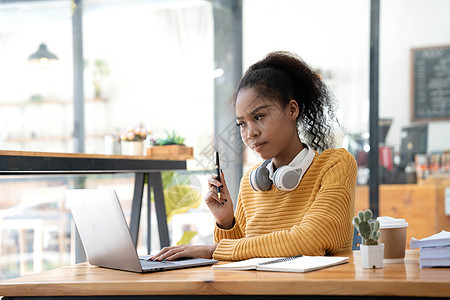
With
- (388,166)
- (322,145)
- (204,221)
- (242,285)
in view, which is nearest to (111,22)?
(204,221)

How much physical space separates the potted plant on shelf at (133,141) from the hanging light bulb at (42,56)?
4.69 feet

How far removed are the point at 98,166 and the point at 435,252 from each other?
6.83ft

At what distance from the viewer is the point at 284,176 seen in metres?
1.72

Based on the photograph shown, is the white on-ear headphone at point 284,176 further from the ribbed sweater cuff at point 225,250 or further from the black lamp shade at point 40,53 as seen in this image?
the black lamp shade at point 40,53

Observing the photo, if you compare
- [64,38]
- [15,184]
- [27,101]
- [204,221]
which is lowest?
[204,221]

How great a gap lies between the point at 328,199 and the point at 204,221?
3716 mm

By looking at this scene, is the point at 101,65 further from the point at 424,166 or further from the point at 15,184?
the point at 424,166

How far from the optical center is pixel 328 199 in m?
1.61

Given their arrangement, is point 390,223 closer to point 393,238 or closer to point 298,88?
point 393,238

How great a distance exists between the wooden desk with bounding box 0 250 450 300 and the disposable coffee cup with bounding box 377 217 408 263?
34 mm

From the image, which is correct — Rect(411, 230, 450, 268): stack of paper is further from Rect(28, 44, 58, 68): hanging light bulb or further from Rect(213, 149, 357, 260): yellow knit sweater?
Rect(28, 44, 58, 68): hanging light bulb

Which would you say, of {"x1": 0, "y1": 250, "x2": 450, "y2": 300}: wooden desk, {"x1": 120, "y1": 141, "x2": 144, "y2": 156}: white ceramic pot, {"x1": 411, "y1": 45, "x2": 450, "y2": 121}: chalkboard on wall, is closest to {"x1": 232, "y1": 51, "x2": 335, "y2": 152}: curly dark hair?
{"x1": 0, "y1": 250, "x2": 450, "y2": 300}: wooden desk

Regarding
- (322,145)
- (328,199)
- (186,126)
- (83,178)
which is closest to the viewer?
(328,199)

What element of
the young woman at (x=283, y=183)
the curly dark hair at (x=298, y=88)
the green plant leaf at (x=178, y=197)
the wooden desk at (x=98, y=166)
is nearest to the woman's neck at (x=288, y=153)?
the young woman at (x=283, y=183)
